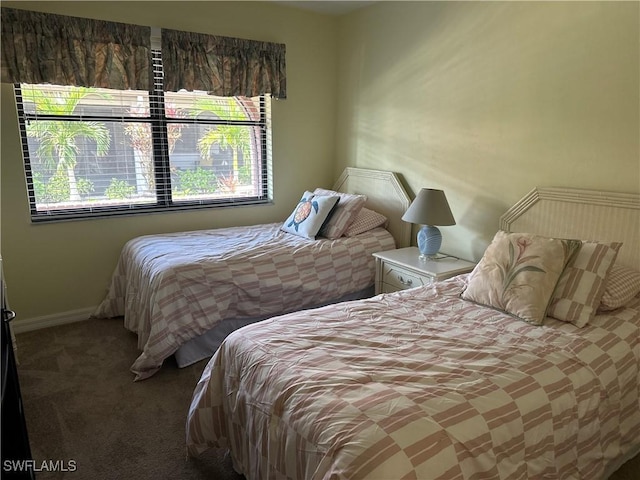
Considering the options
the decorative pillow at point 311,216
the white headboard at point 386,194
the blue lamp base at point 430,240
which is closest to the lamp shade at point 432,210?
the blue lamp base at point 430,240

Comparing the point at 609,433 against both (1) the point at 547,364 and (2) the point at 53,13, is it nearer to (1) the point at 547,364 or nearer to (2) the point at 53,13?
(1) the point at 547,364

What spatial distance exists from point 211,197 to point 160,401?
193 cm

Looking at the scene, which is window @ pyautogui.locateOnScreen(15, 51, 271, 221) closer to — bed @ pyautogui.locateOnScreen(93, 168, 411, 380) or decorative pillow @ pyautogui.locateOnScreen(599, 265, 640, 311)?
bed @ pyautogui.locateOnScreen(93, 168, 411, 380)

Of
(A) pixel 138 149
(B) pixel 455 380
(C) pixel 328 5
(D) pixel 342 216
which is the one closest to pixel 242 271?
(D) pixel 342 216

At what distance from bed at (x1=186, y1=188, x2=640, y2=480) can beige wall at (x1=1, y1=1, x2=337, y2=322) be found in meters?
2.03

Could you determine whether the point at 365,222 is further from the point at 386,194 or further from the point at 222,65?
the point at 222,65

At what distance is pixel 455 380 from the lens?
1.47 meters

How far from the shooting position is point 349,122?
161 inches

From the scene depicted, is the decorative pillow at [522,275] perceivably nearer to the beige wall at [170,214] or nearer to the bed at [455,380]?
the bed at [455,380]

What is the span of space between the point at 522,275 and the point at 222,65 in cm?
275

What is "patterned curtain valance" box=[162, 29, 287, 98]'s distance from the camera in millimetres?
3402

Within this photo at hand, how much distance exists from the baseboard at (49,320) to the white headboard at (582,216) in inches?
121

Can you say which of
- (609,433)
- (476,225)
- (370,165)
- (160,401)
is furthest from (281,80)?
(609,433)

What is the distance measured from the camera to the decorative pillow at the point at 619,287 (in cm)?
203
